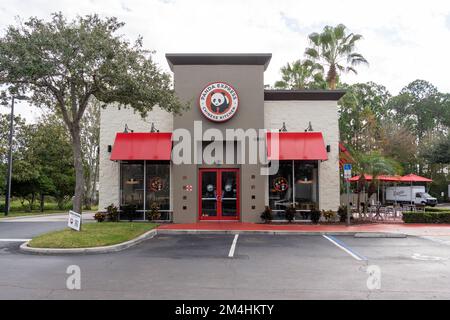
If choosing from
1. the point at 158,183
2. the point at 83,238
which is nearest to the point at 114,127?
the point at 158,183

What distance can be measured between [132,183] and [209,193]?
384 centimetres

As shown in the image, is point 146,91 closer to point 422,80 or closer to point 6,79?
point 6,79

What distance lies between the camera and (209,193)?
20156mm

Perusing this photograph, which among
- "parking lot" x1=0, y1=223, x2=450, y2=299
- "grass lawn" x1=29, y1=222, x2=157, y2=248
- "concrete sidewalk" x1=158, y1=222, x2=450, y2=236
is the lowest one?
"parking lot" x1=0, y1=223, x2=450, y2=299

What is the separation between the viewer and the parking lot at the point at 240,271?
7.34 metres

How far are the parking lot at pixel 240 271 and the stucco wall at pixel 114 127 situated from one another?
670 centimetres

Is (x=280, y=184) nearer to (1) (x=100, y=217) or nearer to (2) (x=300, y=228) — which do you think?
(2) (x=300, y=228)

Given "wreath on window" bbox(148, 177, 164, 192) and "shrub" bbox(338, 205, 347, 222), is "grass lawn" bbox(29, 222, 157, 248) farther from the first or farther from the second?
"shrub" bbox(338, 205, 347, 222)

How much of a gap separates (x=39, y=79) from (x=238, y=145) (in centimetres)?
940

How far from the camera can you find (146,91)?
47.4 feet

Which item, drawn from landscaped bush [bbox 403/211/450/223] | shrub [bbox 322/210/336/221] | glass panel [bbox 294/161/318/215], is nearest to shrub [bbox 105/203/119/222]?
glass panel [bbox 294/161/318/215]

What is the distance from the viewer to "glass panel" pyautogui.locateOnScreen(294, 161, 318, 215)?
2023 centimetres

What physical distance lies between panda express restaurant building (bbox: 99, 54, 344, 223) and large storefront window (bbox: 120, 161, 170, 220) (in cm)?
5
